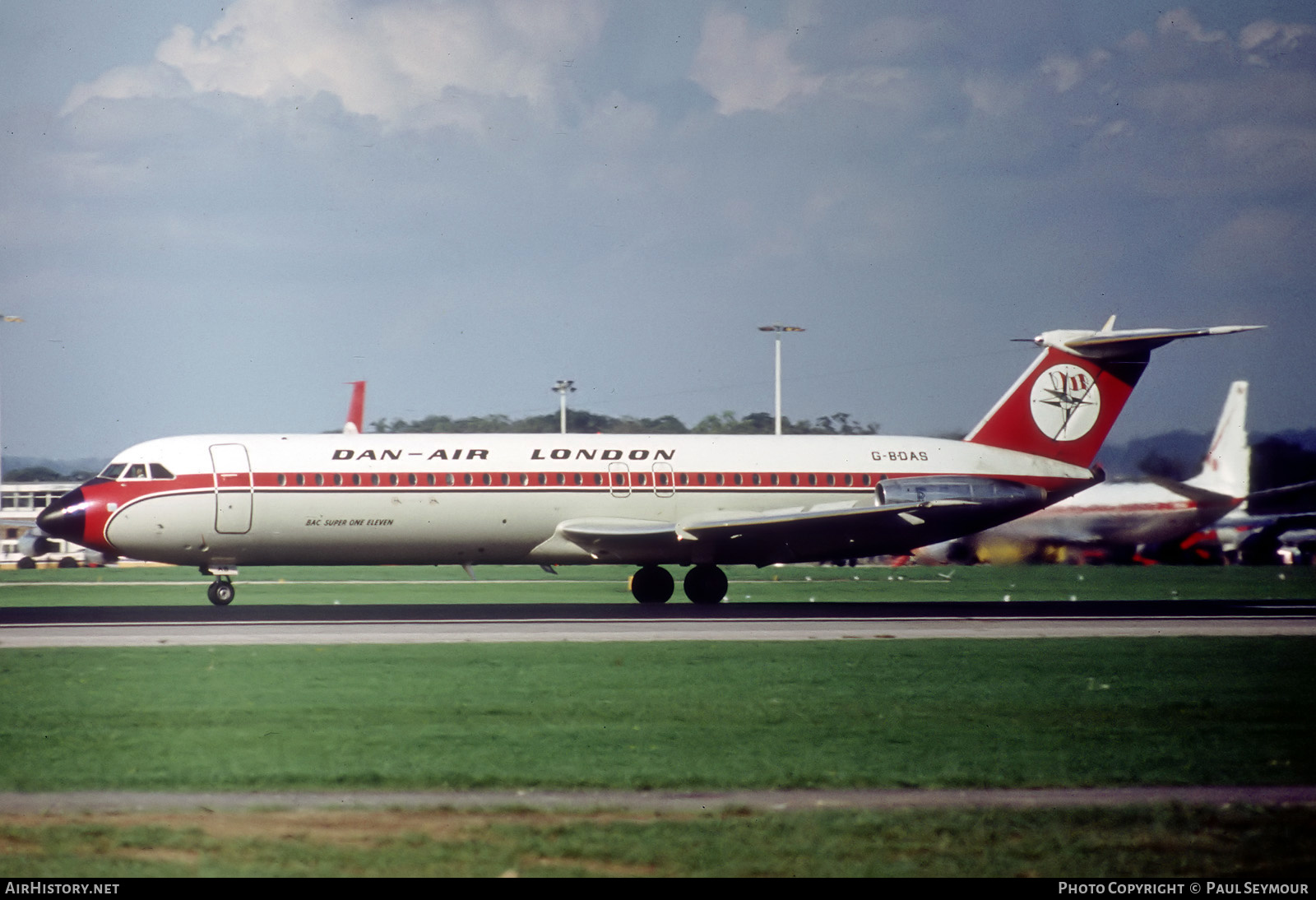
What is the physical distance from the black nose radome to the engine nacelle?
1918 cm

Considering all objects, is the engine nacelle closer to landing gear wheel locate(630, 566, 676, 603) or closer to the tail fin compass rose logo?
the tail fin compass rose logo

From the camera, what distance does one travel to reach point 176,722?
14250 mm

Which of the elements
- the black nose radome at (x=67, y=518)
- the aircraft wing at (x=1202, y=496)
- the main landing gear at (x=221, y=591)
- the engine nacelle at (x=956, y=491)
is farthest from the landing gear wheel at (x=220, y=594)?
the aircraft wing at (x=1202, y=496)

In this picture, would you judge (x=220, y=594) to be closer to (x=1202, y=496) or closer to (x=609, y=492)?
(x=609, y=492)

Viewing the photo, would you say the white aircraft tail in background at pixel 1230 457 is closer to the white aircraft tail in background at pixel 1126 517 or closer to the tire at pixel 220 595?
the white aircraft tail in background at pixel 1126 517

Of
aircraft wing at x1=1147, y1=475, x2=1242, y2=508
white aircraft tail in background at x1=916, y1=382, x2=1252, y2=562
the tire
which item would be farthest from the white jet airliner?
aircraft wing at x1=1147, y1=475, x2=1242, y2=508

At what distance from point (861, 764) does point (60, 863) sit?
6.75 meters

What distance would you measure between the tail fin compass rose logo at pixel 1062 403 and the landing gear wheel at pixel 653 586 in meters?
11.2

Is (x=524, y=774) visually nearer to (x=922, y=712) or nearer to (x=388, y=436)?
(x=922, y=712)

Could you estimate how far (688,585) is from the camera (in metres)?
34.2

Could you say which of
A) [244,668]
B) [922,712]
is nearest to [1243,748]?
[922,712]

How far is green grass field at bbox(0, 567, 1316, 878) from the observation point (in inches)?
348

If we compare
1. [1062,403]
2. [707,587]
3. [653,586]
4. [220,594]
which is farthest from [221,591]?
[1062,403]

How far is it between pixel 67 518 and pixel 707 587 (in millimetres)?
15358
